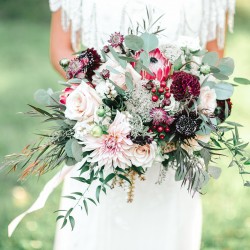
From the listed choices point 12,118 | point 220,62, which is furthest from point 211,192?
point 220,62

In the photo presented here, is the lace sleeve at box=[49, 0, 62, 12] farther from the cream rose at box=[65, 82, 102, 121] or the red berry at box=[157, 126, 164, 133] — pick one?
the red berry at box=[157, 126, 164, 133]

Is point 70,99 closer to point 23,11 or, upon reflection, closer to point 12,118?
point 12,118

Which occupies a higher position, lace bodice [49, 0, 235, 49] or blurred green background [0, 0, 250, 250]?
lace bodice [49, 0, 235, 49]

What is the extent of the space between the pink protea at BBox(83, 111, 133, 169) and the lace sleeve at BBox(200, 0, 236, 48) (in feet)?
3.05

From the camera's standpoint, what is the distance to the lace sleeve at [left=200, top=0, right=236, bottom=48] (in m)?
2.96

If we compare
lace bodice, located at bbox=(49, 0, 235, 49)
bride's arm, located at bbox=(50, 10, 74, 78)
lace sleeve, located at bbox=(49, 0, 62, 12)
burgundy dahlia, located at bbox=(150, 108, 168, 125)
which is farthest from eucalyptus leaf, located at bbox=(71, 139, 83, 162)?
lace sleeve, located at bbox=(49, 0, 62, 12)

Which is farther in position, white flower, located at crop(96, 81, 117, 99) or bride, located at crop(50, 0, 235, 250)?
bride, located at crop(50, 0, 235, 250)

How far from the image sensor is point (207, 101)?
227 cm

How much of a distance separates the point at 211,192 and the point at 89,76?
3.25m

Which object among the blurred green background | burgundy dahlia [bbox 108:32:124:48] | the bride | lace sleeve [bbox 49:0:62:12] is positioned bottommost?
the blurred green background

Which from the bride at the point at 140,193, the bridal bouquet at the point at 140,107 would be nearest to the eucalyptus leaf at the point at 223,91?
the bridal bouquet at the point at 140,107

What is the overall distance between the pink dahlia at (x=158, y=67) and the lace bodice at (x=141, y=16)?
554 mm

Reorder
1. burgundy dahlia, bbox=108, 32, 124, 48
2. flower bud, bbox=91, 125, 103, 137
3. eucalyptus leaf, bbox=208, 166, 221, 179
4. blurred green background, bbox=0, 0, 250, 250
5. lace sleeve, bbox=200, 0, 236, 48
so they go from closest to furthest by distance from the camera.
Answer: flower bud, bbox=91, 125, 103, 137 < burgundy dahlia, bbox=108, 32, 124, 48 < eucalyptus leaf, bbox=208, 166, 221, 179 < lace sleeve, bbox=200, 0, 236, 48 < blurred green background, bbox=0, 0, 250, 250

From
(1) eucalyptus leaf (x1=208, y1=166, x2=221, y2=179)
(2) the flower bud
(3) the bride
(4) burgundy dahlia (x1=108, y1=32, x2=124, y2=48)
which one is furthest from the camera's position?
(3) the bride
